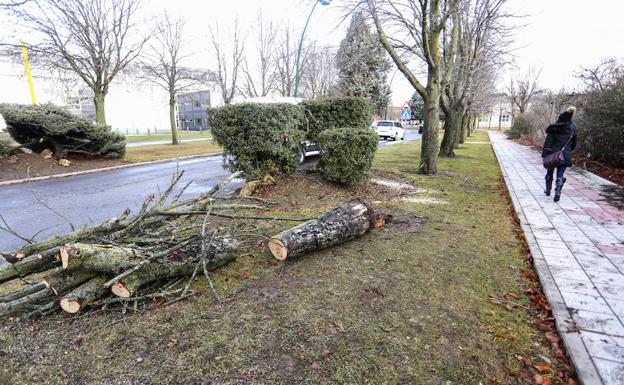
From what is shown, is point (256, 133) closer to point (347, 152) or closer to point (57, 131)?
point (347, 152)

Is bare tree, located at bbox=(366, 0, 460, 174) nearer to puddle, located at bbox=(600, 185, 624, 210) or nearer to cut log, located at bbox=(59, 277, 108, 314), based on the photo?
puddle, located at bbox=(600, 185, 624, 210)

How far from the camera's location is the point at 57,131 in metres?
12.1

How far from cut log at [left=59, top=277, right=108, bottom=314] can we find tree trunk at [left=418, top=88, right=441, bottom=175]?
9.13m

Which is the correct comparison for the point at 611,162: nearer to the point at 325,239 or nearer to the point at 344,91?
the point at 325,239

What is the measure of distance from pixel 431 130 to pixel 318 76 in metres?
27.3

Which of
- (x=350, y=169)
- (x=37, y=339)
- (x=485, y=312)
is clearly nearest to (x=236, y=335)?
(x=37, y=339)

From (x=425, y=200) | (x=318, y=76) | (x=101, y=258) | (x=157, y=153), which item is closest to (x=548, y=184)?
(x=425, y=200)

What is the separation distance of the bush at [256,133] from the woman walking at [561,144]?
5481 mm

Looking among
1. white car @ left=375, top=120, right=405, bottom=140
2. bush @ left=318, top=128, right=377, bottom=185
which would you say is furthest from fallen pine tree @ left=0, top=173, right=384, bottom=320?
white car @ left=375, top=120, right=405, bottom=140

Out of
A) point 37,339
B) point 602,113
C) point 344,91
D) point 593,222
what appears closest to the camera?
point 37,339

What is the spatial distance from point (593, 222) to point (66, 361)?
7.22m

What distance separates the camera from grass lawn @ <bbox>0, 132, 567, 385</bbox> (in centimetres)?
224

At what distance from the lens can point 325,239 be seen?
13.7 feet

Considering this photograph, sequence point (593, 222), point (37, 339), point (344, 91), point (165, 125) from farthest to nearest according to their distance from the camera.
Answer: point (165, 125) < point (344, 91) < point (593, 222) < point (37, 339)
